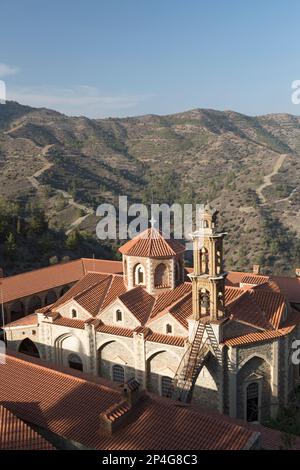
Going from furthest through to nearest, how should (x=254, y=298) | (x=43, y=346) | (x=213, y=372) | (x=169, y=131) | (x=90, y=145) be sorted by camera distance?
1. (x=169, y=131)
2. (x=90, y=145)
3. (x=43, y=346)
4. (x=254, y=298)
5. (x=213, y=372)

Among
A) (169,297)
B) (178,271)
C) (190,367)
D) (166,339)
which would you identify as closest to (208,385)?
(190,367)

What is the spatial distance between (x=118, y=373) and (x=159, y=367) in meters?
2.86

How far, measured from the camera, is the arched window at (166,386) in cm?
2456

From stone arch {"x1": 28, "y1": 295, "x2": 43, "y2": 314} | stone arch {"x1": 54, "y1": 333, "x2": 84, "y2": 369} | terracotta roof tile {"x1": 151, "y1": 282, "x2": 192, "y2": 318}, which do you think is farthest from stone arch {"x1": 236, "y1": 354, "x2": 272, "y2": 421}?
stone arch {"x1": 28, "y1": 295, "x2": 43, "y2": 314}

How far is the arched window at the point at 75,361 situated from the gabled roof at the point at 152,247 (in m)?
7.04

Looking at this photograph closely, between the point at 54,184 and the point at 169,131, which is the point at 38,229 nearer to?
the point at 54,184

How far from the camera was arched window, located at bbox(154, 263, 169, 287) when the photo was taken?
A: 27.7m

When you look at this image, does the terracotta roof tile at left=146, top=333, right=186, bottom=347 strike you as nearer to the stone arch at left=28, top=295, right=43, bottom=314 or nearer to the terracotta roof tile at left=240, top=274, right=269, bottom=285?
the terracotta roof tile at left=240, top=274, right=269, bottom=285

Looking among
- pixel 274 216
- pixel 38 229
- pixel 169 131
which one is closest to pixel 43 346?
pixel 38 229

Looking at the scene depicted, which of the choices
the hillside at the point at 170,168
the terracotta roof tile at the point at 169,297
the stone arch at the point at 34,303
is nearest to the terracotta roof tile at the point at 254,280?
the terracotta roof tile at the point at 169,297

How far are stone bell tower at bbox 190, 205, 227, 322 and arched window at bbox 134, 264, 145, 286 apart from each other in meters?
5.38

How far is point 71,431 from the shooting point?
16.0 metres

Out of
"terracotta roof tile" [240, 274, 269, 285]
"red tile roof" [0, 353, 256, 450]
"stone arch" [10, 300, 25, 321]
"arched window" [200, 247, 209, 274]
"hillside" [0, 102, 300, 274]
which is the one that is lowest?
"stone arch" [10, 300, 25, 321]

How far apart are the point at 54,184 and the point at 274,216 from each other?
43993 millimetres
